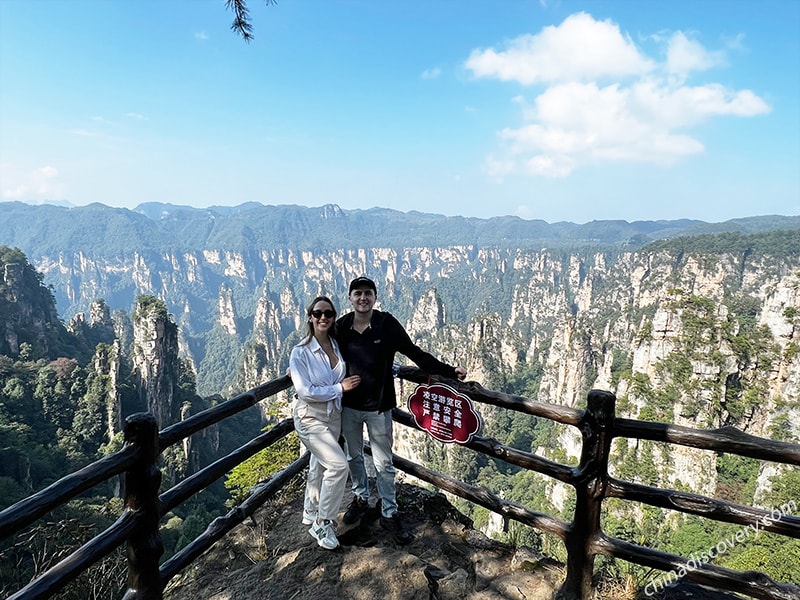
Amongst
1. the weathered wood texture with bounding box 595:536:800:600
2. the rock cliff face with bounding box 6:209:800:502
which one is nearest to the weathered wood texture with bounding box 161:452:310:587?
the weathered wood texture with bounding box 595:536:800:600

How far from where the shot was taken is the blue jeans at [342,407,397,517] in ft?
10.2

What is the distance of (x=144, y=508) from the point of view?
7.69ft

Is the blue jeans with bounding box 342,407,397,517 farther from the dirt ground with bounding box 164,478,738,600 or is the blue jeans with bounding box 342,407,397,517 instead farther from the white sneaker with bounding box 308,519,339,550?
the white sneaker with bounding box 308,519,339,550

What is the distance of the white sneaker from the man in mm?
213

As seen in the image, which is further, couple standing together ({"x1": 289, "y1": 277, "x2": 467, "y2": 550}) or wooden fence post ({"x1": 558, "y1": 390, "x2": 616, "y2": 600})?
couple standing together ({"x1": 289, "y1": 277, "x2": 467, "y2": 550})

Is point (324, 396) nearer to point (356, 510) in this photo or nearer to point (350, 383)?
point (350, 383)

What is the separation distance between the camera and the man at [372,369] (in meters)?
3.02

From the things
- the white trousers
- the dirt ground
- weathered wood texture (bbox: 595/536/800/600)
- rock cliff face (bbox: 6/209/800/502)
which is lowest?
rock cliff face (bbox: 6/209/800/502)

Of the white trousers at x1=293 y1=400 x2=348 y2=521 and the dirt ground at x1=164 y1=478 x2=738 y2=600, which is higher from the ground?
the white trousers at x1=293 y1=400 x2=348 y2=521

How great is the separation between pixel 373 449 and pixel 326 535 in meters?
0.62

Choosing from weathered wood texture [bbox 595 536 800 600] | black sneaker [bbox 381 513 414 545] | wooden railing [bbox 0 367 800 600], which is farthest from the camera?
black sneaker [bbox 381 513 414 545]

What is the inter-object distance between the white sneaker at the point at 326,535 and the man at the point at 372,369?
21cm

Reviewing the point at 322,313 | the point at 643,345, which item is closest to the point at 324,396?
the point at 322,313

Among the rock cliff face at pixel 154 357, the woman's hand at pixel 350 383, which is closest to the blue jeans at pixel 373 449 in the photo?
the woman's hand at pixel 350 383
